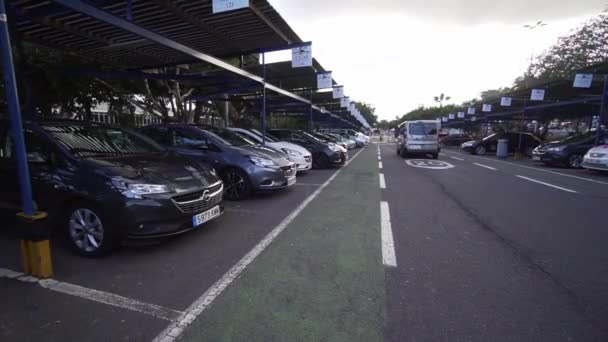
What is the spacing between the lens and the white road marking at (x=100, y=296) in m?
2.32

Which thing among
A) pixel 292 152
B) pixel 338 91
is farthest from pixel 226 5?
pixel 338 91

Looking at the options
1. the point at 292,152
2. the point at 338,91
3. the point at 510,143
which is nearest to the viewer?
the point at 292,152

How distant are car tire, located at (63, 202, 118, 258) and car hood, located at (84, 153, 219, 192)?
46cm

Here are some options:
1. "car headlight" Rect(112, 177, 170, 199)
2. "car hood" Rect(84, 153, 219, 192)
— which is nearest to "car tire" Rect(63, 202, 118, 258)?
"car headlight" Rect(112, 177, 170, 199)

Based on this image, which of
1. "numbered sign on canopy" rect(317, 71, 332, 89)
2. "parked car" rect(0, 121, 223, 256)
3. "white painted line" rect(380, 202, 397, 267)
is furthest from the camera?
"numbered sign on canopy" rect(317, 71, 332, 89)

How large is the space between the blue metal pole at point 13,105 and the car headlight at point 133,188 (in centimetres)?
71

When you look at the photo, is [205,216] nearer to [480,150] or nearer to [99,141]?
[99,141]

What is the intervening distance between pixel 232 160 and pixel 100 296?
11.5 ft

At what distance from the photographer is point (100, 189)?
10.3 feet

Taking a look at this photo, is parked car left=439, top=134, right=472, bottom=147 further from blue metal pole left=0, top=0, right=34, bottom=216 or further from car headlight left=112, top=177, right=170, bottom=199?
blue metal pole left=0, top=0, right=34, bottom=216

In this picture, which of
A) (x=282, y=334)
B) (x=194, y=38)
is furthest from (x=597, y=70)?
(x=282, y=334)

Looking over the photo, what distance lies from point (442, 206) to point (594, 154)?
28.1 ft

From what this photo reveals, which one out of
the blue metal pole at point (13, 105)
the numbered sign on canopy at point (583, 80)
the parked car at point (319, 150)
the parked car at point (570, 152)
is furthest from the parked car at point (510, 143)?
the blue metal pole at point (13, 105)

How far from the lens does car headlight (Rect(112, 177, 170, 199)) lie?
3.12 m
